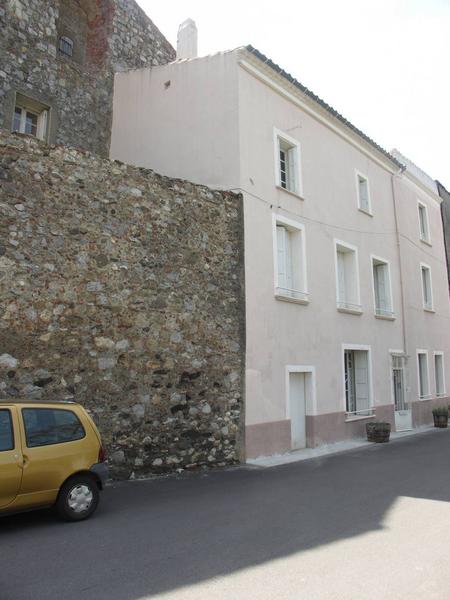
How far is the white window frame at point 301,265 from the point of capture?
1141 centimetres

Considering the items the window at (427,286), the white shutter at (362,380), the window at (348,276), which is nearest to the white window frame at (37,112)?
the window at (348,276)

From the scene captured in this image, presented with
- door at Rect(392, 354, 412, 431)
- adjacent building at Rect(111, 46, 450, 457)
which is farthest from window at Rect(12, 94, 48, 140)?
door at Rect(392, 354, 412, 431)

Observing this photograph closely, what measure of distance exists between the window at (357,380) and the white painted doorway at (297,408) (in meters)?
2.68

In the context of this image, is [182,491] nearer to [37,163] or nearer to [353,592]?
[353,592]

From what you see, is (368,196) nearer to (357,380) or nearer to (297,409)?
(357,380)

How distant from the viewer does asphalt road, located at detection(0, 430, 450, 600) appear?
3844mm

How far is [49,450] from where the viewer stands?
5.43 metres

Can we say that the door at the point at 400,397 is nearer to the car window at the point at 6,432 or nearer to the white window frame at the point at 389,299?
the white window frame at the point at 389,299

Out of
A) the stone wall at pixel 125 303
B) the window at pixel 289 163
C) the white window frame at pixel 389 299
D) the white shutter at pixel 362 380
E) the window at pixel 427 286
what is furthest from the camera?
the window at pixel 427 286

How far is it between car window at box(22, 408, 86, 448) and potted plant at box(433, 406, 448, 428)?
48.8 ft

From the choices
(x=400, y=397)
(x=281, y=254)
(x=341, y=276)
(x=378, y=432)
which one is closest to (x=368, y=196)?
(x=341, y=276)

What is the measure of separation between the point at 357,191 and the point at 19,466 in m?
13.1

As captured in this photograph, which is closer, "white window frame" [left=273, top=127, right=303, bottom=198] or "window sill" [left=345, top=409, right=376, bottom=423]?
"white window frame" [left=273, top=127, right=303, bottom=198]

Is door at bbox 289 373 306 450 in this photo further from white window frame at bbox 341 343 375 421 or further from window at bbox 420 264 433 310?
window at bbox 420 264 433 310
